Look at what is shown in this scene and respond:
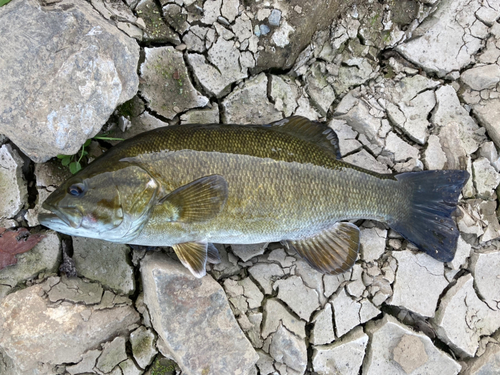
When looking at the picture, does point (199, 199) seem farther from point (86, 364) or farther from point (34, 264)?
point (86, 364)

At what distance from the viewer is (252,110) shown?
373 centimetres

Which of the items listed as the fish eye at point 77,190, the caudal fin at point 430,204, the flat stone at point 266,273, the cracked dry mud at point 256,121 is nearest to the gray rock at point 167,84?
the cracked dry mud at point 256,121

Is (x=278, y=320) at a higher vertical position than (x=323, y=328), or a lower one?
lower

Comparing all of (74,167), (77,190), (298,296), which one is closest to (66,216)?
(77,190)

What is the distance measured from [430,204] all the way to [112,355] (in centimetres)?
292

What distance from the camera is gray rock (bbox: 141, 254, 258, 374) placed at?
10.5 feet

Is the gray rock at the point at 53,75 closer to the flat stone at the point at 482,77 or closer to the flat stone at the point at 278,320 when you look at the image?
the flat stone at the point at 278,320

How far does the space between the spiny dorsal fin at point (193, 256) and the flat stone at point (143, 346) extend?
698mm

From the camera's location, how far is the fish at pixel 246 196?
2.96 meters

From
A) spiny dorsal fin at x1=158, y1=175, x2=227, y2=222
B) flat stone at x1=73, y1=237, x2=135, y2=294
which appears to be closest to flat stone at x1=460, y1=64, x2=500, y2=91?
spiny dorsal fin at x1=158, y1=175, x2=227, y2=222

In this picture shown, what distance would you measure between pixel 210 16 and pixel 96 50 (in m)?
1.06

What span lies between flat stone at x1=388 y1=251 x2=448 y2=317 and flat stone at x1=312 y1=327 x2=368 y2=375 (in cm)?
47

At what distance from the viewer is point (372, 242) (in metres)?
3.72

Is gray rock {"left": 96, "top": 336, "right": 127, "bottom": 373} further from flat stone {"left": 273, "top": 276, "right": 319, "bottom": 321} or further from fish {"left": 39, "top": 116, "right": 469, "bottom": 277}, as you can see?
flat stone {"left": 273, "top": 276, "right": 319, "bottom": 321}
